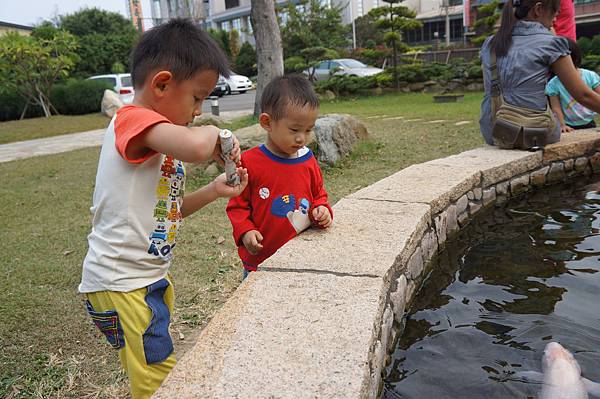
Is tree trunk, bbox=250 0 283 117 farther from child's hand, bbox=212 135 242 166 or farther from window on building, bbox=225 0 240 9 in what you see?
window on building, bbox=225 0 240 9

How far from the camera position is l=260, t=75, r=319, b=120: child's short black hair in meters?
2.17

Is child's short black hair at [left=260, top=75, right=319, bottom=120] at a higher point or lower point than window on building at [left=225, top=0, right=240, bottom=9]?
lower

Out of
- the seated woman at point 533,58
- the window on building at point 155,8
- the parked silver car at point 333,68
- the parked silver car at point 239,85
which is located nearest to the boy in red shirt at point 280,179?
the seated woman at point 533,58

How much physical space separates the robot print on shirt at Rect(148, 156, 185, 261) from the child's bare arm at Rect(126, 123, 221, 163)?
22 cm

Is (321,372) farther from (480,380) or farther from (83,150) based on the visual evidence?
(83,150)

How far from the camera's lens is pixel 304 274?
1946 millimetres

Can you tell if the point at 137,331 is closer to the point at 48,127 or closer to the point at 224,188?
the point at 224,188

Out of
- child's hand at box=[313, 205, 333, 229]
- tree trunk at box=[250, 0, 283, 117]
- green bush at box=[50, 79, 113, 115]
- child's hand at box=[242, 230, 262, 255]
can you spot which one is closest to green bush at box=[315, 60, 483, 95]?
tree trunk at box=[250, 0, 283, 117]

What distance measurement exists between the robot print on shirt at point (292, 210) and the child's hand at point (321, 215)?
0.04 metres

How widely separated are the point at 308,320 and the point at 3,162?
8.66m

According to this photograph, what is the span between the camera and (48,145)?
36.0 feet

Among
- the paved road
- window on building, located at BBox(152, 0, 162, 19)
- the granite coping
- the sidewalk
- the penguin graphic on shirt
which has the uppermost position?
window on building, located at BBox(152, 0, 162, 19)

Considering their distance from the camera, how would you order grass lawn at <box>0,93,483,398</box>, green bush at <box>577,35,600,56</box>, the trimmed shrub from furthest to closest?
the trimmed shrub
green bush at <box>577,35,600,56</box>
grass lawn at <box>0,93,483,398</box>

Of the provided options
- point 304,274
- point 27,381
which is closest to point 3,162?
point 27,381
